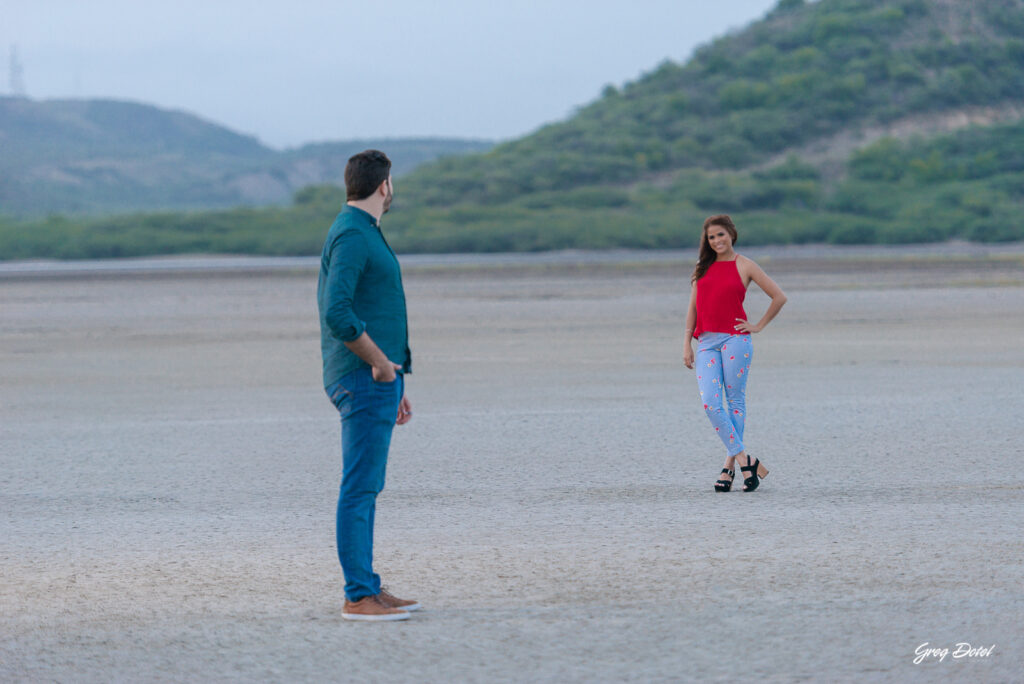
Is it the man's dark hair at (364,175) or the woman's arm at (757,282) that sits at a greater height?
the man's dark hair at (364,175)

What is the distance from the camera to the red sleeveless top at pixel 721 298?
7.33 meters

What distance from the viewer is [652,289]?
26.6 m

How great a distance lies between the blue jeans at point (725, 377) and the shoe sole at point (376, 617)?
3191mm

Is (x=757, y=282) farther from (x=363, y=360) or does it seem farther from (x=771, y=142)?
(x=771, y=142)

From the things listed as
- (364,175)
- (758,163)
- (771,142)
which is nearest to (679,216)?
(758,163)

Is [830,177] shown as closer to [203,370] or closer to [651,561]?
[203,370]

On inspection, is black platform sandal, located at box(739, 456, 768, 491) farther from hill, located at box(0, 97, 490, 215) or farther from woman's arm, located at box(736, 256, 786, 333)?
hill, located at box(0, 97, 490, 215)

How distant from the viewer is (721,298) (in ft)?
24.1

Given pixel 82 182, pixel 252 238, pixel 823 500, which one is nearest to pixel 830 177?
pixel 252 238

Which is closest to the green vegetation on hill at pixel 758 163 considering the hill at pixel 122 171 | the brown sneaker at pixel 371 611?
the brown sneaker at pixel 371 611

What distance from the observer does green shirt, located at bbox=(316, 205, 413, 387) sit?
4438mm

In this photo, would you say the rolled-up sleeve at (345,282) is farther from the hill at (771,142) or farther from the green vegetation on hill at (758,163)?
the hill at (771,142)

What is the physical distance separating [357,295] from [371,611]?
1341mm

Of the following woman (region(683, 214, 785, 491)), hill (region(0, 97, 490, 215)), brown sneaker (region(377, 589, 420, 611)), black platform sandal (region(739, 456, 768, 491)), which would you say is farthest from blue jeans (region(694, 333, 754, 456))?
hill (region(0, 97, 490, 215))
